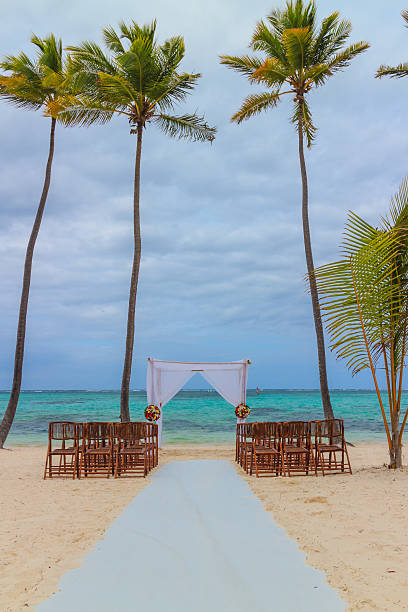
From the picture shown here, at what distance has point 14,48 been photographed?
46.0 ft

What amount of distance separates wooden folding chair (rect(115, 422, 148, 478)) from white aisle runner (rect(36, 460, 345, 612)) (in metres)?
2.49

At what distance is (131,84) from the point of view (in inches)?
531

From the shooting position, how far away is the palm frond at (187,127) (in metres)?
14.6

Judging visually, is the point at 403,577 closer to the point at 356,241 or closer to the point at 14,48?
the point at 356,241

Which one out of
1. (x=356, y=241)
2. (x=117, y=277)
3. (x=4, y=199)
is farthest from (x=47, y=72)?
(x=117, y=277)

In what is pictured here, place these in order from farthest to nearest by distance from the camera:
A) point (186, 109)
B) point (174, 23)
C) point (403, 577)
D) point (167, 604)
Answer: point (186, 109) < point (174, 23) < point (403, 577) < point (167, 604)

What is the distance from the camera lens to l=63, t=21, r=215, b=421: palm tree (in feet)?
42.7

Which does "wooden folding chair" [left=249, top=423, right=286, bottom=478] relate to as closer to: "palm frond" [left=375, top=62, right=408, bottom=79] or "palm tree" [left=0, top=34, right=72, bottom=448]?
A: "palm tree" [left=0, top=34, right=72, bottom=448]

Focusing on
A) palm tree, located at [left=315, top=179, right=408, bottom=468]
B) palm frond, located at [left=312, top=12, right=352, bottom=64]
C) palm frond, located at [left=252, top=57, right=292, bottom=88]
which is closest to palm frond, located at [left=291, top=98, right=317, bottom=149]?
palm frond, located at [left=252, top=57, right=292, bottom=88]

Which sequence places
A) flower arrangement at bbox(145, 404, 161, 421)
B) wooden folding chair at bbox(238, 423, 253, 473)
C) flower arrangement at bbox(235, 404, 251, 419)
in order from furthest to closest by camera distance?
flower arrangement at bbox(235, 404, 251, 419) < flower arrangement at bbox(145, 404, 161, 421) < wooden folding chair at bbox(238, 423, 253, 473)

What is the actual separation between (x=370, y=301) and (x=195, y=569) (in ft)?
17.6

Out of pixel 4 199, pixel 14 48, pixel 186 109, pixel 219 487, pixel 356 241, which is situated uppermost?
pixel 14 48

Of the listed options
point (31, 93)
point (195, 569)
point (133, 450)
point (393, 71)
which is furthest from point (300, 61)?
point (195, 569)

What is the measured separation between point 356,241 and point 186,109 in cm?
871
